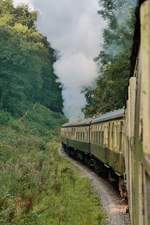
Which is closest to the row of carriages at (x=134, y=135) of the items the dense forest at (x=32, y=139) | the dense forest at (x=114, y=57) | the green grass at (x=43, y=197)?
the green grass at (x=43, y=197)

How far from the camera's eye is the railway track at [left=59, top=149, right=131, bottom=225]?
14534 mm

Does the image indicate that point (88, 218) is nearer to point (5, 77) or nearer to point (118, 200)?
point (118, 200)

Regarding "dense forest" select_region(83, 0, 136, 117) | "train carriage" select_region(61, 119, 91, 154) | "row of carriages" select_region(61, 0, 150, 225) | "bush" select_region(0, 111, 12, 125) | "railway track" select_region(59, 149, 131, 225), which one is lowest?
"railway track" select_region(59, 149, 131, 225)

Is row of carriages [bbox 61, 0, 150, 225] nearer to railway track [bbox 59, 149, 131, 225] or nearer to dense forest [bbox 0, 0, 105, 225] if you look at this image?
railway track [bbox 59, 149, 131, 225]

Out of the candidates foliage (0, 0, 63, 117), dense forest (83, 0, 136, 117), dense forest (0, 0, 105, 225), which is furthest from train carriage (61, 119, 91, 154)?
foliage (0, 0, 63, 117)

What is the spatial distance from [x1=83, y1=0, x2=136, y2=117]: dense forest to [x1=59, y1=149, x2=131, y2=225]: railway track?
1565 centimetres

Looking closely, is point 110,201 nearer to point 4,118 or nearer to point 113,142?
point 113,142

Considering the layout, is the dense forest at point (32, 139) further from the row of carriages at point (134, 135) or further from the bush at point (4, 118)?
the row of carriages at point (134, 135)

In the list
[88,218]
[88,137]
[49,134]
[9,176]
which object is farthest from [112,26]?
[88,218]

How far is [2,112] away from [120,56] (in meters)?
14.7

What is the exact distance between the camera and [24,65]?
58250mm

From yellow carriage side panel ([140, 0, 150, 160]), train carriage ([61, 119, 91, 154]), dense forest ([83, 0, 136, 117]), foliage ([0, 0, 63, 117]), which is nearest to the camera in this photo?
yellow carriage side panel ([140, 0, 150, 160])

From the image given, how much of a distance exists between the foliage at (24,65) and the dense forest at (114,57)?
9077 mm

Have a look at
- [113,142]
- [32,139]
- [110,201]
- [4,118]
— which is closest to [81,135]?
[110,201]
